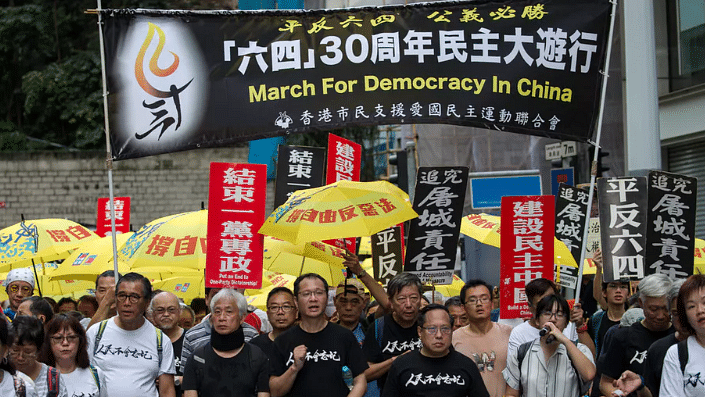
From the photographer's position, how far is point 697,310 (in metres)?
5.82

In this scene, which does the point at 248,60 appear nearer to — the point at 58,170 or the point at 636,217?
the point at 636,217

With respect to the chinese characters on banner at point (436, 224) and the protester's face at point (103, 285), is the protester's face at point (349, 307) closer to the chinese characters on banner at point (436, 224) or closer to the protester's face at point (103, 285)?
the chinese characters on banner at point (436, 224)

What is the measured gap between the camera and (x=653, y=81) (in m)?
→ 15.7

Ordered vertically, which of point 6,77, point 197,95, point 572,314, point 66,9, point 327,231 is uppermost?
point 66,9

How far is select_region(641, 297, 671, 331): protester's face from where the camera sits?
279 inches

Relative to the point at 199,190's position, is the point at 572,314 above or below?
below

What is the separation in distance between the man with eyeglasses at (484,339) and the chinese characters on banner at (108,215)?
32.5ft

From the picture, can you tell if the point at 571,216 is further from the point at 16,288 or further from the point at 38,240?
the point at 38,240

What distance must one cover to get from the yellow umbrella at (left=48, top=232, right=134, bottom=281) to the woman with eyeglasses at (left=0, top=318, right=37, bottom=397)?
7.37 meters

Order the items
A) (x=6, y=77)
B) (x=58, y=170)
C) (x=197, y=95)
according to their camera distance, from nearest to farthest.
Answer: (x=197, y=95) → (x=58, y=170) → (x=6, y=77)

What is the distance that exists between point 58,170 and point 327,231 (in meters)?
23.2

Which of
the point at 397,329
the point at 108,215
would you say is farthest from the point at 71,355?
the point at 108,215

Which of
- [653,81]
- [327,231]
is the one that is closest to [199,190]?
[653,81]

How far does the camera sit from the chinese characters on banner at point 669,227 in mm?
9547
